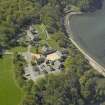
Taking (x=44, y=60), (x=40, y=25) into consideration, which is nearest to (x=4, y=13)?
(x=40, y=25)

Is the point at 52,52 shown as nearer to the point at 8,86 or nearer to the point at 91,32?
the point at 8,86

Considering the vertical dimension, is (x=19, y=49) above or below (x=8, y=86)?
above

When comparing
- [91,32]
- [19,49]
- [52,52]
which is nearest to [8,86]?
[19,49]

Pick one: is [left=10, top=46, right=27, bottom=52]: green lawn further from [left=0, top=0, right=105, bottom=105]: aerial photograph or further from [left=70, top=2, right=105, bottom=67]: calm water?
[left=70, top=2, right=105, bottom=67]: calm water

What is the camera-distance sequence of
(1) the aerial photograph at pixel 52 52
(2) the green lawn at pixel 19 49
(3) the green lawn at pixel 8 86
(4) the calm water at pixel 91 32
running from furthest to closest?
(4) the calm water at pixel 91 32 → (2) the green lawn at pixel 19 49 → (1) the aerial photograph at pixel 52 52 → (3) the green lawn at pixel 8 86

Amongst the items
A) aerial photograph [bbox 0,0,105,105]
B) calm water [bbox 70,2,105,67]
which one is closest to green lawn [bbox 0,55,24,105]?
aerial photograph [bbox 0,0,105,105]

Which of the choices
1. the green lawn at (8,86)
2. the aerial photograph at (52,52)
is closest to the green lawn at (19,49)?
the aerial photograph at (52,52)

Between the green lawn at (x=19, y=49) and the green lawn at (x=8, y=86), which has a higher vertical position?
the green lawn at (x=19, y=49)

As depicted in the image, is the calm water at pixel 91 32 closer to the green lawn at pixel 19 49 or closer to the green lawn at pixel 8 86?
the green lawn at pixel 19 49

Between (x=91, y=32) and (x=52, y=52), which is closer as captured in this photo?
(x=52, y=52)
